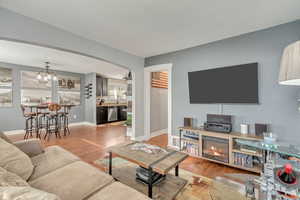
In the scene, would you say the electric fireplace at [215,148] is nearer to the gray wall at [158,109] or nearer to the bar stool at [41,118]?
the gray wall at [158,109]

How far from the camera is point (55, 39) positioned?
2266 millimetres

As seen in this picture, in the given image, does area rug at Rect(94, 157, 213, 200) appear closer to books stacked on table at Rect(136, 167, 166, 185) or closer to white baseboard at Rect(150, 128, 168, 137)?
books stacked on table at Rect(136, 167, 166, 185)

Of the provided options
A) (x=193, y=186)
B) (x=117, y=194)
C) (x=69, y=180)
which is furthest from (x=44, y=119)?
(x=193, y=186)

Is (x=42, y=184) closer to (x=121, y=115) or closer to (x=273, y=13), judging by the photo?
(x=273, y=13)

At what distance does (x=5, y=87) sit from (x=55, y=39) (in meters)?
3.87

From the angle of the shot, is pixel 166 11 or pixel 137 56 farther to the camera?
pixel 137 56

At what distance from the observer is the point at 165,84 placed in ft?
16.0

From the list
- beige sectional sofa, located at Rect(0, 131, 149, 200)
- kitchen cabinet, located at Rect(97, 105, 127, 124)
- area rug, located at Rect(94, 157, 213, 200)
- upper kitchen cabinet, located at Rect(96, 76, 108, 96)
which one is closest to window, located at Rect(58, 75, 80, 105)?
upper kitchen cabinet, located at Rect(96, 76, 108, 96)

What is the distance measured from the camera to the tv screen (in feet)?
7.79

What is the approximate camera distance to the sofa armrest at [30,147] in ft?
5.49

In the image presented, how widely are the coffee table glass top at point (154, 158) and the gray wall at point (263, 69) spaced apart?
156 centimetres

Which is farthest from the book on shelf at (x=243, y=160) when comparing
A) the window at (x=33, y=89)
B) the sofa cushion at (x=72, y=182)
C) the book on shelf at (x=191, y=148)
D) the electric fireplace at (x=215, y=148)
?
the window at (x=33, y=89)

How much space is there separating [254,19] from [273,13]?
21 cm

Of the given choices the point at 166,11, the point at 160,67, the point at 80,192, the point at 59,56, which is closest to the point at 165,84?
the point at 160,67
